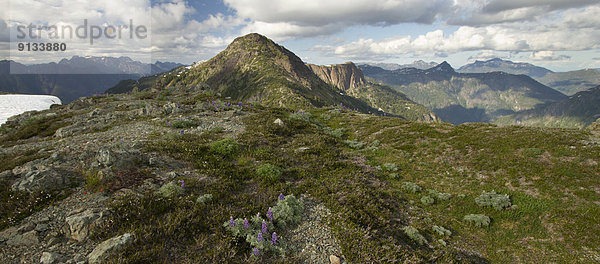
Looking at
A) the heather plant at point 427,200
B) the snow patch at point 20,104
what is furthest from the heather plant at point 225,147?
the snow patch at point 20,104

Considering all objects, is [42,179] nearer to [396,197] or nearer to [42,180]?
[42,180]

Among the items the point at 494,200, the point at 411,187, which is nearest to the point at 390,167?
the point at 411,187

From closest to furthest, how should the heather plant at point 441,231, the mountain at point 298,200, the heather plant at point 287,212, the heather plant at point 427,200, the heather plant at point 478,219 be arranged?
the mountain at point 298,200
the heather plant at point 287,212
the heather plant at point 441,231
the heather plant at point 478,219
the heather plant at point 427,200

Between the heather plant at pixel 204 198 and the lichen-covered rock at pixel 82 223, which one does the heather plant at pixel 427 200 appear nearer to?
the heather plant at pixel 204 198

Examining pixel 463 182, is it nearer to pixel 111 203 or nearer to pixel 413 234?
pixel 413 234

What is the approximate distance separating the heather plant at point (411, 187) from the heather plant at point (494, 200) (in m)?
2.66

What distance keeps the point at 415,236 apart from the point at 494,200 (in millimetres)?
5657

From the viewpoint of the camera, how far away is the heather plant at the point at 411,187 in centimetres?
1320

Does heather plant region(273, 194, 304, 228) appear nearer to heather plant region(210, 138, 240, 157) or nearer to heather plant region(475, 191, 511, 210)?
heather plant region(210, 138, 240, 157)

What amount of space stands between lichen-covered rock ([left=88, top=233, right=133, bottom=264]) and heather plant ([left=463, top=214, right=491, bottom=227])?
13061 mm

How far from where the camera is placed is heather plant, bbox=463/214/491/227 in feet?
34.5

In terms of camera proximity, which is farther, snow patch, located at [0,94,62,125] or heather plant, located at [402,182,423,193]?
snow patch, located at [0,94,62,125]

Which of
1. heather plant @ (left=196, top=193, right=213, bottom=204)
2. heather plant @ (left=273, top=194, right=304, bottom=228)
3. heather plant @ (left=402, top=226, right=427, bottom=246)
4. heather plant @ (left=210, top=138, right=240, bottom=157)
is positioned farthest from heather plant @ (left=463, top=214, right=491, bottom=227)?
heather plant @ (left=210, top=138, right=240, bottom=157)

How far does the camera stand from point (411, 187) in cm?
1345
